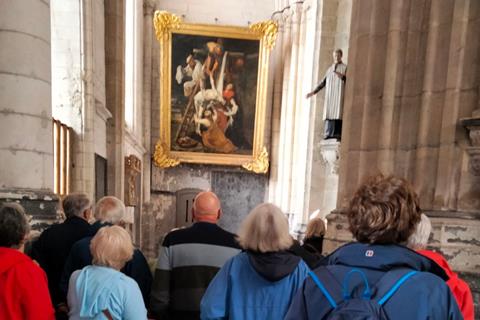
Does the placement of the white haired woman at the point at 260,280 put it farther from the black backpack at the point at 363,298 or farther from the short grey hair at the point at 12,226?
the short grey hair at the point at 12,226

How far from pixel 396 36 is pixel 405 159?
1216 mm

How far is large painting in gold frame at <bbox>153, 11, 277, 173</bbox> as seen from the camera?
11.5 meters

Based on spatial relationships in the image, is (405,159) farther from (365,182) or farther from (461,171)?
(365,182)

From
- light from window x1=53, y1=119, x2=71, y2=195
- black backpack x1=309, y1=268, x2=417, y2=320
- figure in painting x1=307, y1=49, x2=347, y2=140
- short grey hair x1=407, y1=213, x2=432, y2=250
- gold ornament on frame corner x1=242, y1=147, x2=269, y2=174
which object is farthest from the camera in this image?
gold ornament on frame corner x1=242, y1=147, x2=269, y2=174

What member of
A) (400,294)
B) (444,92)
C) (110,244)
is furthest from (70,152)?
(400,294)

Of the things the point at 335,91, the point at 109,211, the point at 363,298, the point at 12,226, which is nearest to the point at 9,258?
the point at 12,226

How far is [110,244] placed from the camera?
176cm

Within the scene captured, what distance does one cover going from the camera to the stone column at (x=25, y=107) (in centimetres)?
282

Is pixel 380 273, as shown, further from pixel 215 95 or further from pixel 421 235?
pixel 215 95

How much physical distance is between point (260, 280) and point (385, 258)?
2.75 feet

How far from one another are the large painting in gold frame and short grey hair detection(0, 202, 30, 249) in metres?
10.1

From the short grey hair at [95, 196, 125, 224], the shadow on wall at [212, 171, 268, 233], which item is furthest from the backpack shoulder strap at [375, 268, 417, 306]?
the shadow on wall at [212, 171, 268, 233]

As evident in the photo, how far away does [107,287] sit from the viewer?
171 centimetres

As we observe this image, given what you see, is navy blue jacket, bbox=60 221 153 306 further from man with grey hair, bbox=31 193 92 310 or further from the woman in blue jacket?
the woman in blue jacket
